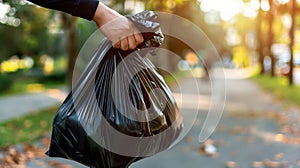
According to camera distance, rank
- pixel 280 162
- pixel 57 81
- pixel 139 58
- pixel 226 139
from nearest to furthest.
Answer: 1. pixel 139 58
2. pixel 280 162
3. pixel 226 139
4. pixel 57 81

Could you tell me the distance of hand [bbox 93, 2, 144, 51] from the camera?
178cm

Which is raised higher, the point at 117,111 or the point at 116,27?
the point at 116,27

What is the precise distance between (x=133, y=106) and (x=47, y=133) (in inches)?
283

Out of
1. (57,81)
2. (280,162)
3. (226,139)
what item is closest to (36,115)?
(226,139)

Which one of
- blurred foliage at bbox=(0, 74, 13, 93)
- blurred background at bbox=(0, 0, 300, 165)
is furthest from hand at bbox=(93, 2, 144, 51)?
blurred foliage at bbox=(0, 74, 13, 93)

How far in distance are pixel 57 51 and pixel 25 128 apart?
80.4 ft

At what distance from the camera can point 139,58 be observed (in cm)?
199

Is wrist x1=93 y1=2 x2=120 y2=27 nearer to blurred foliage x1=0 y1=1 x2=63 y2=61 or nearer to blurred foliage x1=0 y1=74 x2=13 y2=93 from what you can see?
blurred foliage x1=0 y1=1 x2=63 y2=61

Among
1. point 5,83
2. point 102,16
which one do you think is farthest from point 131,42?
point 5,83

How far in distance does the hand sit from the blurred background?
1.96 meters

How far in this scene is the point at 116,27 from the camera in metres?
1.77

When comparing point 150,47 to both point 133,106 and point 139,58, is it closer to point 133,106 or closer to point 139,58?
point 139,58

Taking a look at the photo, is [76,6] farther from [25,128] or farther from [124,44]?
[25,128]

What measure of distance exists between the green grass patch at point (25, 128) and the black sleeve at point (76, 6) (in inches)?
197
